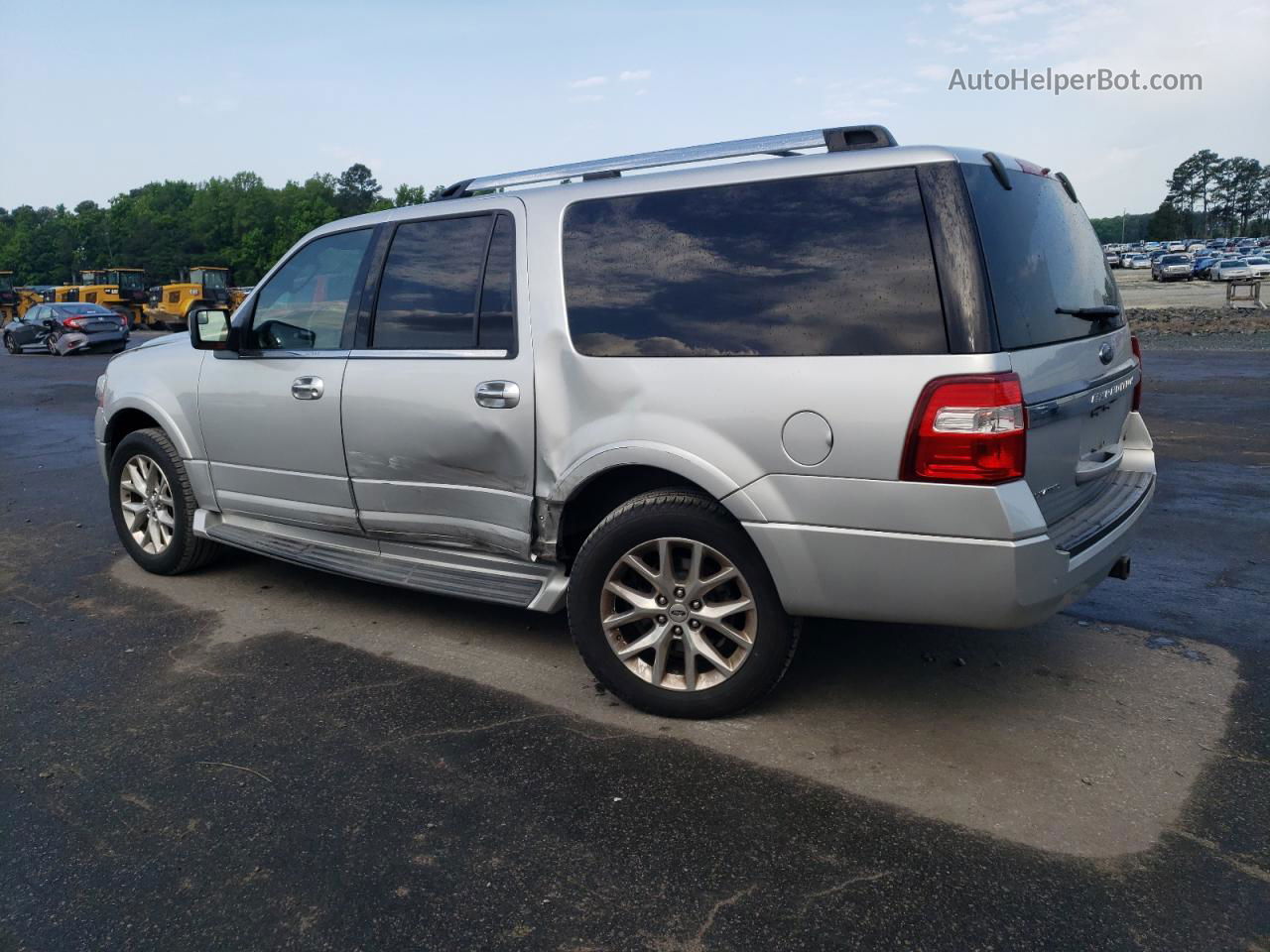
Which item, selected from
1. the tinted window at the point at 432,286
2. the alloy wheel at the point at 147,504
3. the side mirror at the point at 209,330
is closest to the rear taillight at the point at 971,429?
the tinted window at the point at 432,286

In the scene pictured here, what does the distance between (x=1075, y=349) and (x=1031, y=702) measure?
52.0 inches

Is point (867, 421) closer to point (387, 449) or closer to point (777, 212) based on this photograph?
point (777, 212)

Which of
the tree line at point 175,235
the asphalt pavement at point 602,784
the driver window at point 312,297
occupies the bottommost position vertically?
the asphalt pavement at point 602,784

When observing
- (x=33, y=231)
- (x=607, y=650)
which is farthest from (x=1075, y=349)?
(x=33, y=231)

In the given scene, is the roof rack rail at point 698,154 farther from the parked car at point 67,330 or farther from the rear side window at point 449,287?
the parked car at point 67,330

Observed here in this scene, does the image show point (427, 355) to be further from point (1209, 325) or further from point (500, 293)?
point (1209, 325)

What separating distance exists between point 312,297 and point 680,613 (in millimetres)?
2486

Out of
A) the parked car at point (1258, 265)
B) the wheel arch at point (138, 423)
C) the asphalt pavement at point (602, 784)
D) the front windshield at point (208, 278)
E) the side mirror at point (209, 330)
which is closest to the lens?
the asphalt pavement at point (602, 784)

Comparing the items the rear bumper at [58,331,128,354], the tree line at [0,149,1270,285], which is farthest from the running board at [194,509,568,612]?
the tree line at [0,149,1270,285]

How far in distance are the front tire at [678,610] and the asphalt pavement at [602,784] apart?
0.16m

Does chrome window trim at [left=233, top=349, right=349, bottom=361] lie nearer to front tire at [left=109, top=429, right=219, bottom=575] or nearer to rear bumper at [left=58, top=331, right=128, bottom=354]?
front tire at [left=109, top=429, right=219, bottom=575]

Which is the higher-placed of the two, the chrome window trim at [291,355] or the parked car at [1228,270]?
the parked car at [1228,270]

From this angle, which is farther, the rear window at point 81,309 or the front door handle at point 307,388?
the rear window at point 81,309

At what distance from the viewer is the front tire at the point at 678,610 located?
11.7ft
